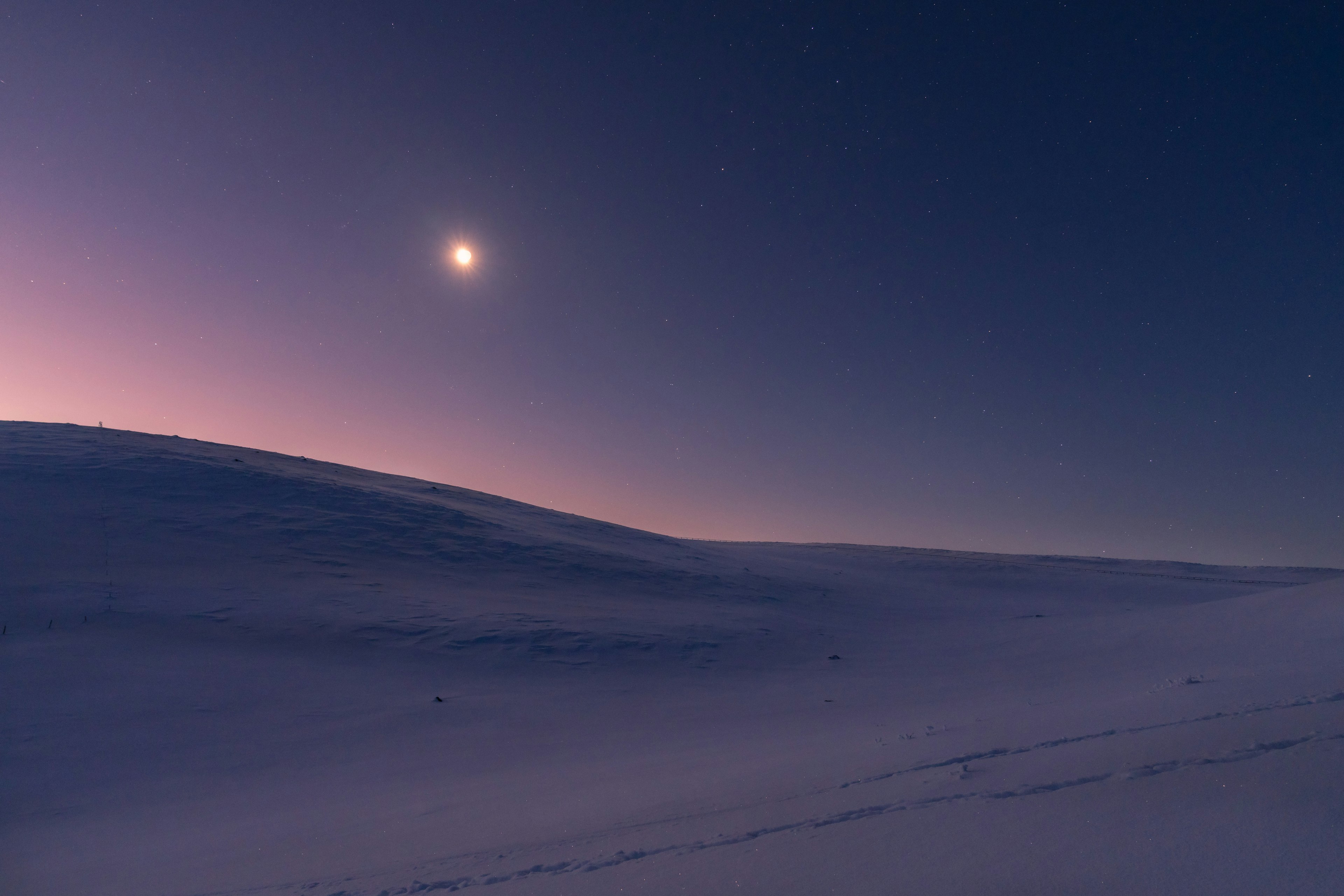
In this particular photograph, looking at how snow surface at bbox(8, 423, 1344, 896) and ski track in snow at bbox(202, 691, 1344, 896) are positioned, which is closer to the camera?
snow surface at bbox(8, 423, 1344, 896)

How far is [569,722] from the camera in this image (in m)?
9.27

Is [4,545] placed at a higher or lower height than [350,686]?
higher

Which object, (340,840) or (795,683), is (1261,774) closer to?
(340,840)

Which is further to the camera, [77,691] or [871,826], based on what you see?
[77,691]

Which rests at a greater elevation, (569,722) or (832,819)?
(832,819)

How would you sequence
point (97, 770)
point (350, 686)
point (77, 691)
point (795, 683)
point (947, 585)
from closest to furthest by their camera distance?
point (97, 770), point (77, 691), point (350, 686), point (795, 683), point (947, 585)

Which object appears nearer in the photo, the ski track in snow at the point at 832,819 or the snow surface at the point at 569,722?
the snow surface at the point at 569,722

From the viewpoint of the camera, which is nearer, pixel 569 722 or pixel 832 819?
pixel 832 819

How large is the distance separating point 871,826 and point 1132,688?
5165 millimetres

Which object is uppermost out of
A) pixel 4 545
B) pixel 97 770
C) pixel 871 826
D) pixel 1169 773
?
pixel 4 545

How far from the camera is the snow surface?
3.51m

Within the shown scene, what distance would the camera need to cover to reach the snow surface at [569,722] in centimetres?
351

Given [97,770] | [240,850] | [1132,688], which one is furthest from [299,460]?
[1132,688]

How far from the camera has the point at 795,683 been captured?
1185 cm
